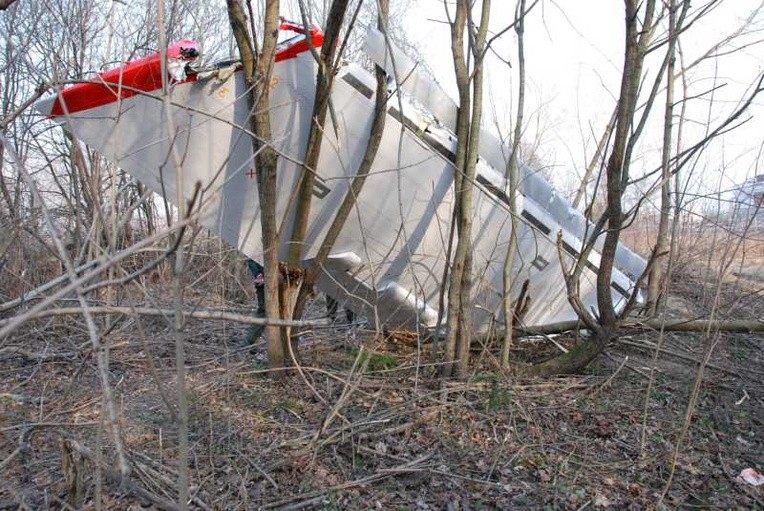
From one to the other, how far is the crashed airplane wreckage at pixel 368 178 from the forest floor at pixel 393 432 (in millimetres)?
500

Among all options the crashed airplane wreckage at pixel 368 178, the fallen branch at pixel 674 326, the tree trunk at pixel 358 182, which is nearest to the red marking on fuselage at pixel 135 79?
the crashed airplane wreckage at pixel 368 178

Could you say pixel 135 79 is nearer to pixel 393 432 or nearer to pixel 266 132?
pixel 266 132

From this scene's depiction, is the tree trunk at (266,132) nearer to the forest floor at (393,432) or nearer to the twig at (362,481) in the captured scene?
the forest floor at (393,432)

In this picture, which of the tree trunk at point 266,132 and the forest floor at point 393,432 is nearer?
the forest floor at point 393,432

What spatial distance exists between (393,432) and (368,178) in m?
1.84

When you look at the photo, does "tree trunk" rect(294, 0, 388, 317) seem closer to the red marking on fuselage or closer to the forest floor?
the red marking on fuselage

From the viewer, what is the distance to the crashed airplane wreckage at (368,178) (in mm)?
3820

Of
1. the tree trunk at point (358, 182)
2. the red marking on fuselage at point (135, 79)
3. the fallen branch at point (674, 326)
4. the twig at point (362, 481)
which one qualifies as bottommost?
the twig at point (362, 481)

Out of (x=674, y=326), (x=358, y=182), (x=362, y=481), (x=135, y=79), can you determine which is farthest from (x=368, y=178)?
(x=674, y=326)

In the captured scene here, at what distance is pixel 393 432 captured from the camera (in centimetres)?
336

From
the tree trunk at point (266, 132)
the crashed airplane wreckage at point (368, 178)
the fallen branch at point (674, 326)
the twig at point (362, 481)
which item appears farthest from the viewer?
the fallen branch at point (674, 326)

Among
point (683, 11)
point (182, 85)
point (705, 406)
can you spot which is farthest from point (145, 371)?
point (683, 11)

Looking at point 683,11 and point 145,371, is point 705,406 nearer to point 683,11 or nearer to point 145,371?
point 683,11

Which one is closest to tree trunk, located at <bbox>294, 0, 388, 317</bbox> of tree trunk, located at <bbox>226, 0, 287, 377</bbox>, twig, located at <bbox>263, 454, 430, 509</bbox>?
tree trunk, located at <bbox>226, 0, 287, 377</bbox>
